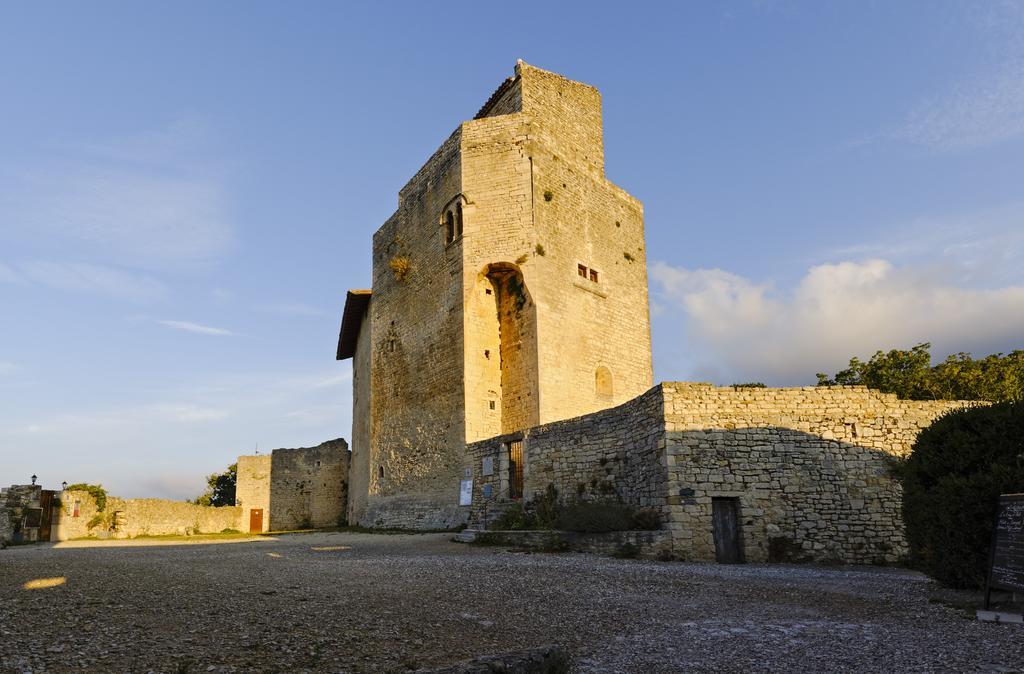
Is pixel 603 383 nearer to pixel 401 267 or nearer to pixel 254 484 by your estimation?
pixel 401 267

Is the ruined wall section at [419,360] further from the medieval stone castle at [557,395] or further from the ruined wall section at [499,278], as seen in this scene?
the ruined wall section at [499,278]

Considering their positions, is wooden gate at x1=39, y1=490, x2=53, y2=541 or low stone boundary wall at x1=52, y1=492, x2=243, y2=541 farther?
low stone boundary wall at x1=52, y1=492, x2=243, y2=541

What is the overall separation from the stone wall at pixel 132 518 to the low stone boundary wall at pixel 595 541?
13746 mm

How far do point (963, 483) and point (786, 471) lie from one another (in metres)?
4.71

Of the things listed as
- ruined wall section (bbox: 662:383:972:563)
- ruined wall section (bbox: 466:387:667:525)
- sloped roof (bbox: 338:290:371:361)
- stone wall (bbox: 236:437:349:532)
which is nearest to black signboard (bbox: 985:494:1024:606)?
ruined wall section (bbox: 662:383:972:563)

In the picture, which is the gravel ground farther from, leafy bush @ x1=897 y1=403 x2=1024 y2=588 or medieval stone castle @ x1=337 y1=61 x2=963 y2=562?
medieval stone castle @ x1=337 y1=61 x2=963 y2=562

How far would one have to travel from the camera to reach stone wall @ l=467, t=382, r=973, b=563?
12.2 metres

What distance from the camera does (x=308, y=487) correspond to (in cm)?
3222

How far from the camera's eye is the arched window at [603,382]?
73.6ft

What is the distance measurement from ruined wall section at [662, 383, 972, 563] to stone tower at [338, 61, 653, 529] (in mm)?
7967

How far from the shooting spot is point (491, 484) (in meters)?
17.9

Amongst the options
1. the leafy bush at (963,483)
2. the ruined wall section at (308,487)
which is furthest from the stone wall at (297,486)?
the leafy bush at (963,483)

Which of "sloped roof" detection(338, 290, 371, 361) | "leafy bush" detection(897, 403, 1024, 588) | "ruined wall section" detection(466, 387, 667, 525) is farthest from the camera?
"sloped roof" detection(338, 290, 371, 361)

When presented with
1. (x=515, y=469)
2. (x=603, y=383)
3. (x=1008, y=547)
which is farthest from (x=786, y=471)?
(x=603, y=383)
